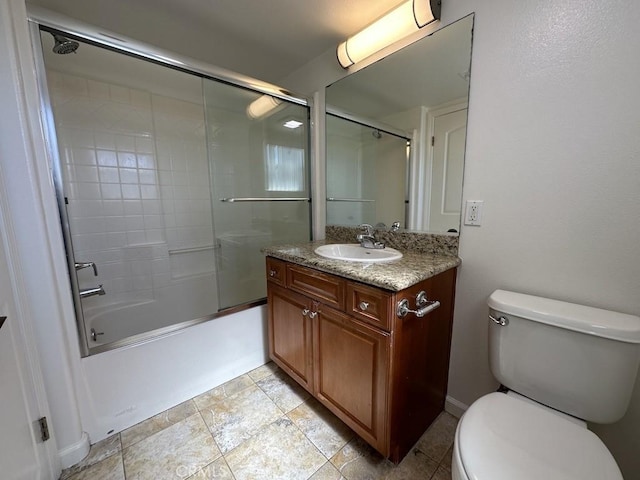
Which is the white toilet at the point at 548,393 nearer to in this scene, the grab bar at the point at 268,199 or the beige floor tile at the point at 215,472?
the beige floor tile at the point at 215,472

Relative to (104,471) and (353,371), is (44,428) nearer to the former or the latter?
(104,471)

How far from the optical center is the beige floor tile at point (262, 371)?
5.58 feet

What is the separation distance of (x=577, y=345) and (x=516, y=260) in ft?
1.18

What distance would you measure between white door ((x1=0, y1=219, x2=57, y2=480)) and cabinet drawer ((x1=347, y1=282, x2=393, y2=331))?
1149 millimetres

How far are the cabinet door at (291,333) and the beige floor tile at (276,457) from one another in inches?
9.3

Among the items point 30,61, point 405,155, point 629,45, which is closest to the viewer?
point 629,45

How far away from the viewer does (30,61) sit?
0.96 m

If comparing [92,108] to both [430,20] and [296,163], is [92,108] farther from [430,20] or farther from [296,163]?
[430,20]

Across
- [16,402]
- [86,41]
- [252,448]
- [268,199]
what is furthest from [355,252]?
[86,41]

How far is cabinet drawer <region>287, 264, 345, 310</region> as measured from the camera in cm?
113

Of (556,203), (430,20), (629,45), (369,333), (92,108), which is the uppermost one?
(430,20)

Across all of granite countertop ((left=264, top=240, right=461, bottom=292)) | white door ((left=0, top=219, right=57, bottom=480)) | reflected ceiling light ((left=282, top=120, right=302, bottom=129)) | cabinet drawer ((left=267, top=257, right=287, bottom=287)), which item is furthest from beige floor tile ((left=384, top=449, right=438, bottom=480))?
reflected ceiling light ((left=282, top=120, right=302, bottom=129))

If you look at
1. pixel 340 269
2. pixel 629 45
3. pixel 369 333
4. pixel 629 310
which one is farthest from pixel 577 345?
pixel 629 45

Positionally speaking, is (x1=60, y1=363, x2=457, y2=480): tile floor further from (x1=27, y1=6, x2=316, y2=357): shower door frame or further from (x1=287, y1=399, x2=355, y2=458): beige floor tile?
(x1=27, y1=6, x2=316, y2=357): shower door frame
